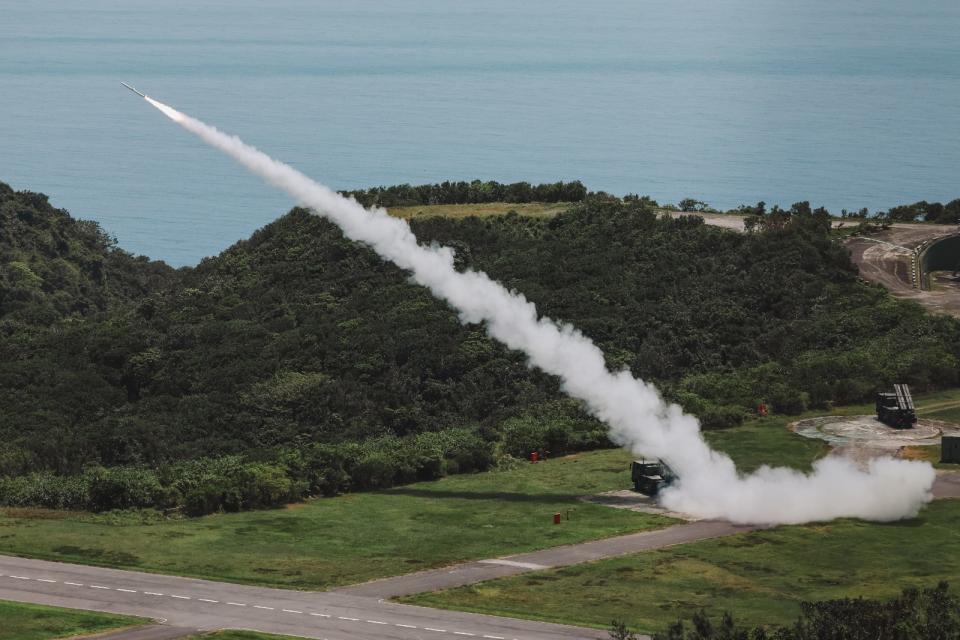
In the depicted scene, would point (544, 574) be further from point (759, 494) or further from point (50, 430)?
point (50, 430)

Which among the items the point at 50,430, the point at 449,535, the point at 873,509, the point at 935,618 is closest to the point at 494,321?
the point at 449,535

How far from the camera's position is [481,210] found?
148 m

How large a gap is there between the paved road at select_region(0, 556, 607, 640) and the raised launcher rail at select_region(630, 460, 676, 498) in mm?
22695

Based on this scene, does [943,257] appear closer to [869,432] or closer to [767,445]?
[869,432]

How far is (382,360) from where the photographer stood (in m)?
120

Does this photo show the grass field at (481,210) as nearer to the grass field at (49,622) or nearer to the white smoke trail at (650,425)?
the white smoke trail at (650,425)

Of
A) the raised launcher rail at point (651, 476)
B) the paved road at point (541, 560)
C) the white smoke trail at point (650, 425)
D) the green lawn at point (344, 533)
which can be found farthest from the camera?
the raised launcher rail at point (651, 476)

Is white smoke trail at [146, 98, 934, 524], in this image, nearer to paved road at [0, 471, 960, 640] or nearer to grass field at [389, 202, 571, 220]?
paved road at [0, 471, 960, 640]

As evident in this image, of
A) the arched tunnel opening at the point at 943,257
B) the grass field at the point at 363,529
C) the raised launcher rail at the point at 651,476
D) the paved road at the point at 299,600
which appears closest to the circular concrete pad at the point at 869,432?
the grass field at the point at 363,529


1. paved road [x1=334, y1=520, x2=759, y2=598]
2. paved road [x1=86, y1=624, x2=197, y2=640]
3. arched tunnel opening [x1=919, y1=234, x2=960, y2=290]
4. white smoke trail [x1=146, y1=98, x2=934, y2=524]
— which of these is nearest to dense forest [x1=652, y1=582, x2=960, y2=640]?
paved road [x1=334, y1=520, x2=759, y2=598]

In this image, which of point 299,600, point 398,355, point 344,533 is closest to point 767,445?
point 344,533

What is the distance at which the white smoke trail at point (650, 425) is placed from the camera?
79500 millimetres

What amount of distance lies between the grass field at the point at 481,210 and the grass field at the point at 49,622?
81.7m

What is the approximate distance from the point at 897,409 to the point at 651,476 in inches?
748
